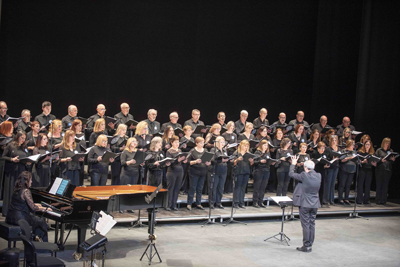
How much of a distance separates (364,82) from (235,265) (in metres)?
8.32

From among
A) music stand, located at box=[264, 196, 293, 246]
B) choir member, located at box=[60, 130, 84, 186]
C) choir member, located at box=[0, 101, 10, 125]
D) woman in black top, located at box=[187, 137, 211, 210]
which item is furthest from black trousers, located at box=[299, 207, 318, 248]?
choir member, located at box=[0, 101, 10, 125]

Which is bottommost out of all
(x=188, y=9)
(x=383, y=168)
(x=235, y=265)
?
(x=235, y=265)

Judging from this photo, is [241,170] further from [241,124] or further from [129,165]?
[129,165]

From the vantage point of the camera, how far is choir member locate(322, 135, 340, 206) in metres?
10.5

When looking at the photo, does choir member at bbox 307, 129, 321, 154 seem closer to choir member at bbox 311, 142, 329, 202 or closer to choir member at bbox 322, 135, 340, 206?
choir member at bbox 311, 142, 329, 202

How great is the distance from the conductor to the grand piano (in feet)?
7.28

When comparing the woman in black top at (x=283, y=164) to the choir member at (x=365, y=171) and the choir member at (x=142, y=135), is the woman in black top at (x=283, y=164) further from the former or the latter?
the choir member at (x=142, y=135)

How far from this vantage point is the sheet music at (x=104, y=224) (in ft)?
17.2

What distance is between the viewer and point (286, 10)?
13.5 m

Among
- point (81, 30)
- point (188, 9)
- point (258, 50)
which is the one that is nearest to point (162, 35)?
point (188, 9)

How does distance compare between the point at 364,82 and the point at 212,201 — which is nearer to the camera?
the point at 212,201

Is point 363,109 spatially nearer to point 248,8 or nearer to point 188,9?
point 248,8

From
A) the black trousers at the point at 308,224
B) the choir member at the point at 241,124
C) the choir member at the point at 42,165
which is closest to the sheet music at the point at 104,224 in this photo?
the choir member at the point at 42,165

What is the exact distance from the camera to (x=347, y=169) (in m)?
10.7
